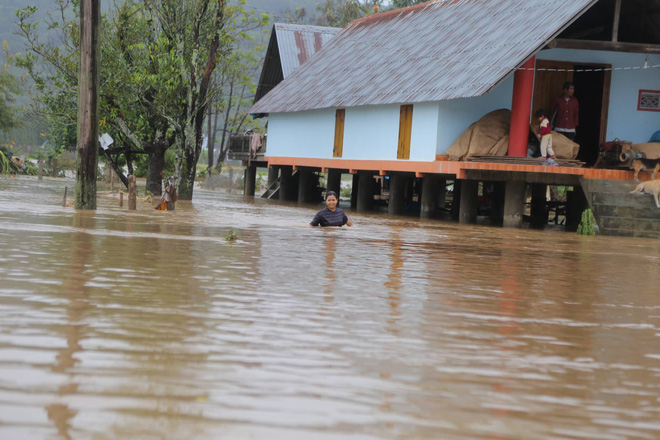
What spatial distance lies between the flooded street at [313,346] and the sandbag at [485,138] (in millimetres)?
10945

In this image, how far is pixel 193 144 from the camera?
2892cm

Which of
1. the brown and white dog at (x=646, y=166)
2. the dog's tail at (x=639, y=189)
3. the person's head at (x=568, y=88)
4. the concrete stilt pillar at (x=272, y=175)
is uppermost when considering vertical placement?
the person's head at (x=568, y=88)

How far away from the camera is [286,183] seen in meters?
38.4

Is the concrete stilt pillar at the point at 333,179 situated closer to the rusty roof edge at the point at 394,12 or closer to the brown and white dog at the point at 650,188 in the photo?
the rusty roof edge at the point at 394,12

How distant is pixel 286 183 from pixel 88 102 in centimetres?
1968

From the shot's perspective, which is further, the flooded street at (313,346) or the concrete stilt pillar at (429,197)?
the concrete stilt pillar at (429,197)

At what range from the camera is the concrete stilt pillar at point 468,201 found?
960 inches

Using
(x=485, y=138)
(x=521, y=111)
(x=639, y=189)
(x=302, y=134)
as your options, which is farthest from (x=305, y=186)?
(x=639, y=189)

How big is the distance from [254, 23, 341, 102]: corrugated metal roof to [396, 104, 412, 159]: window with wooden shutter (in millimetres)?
14589

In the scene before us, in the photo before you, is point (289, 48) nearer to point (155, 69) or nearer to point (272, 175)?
point (272, 175)

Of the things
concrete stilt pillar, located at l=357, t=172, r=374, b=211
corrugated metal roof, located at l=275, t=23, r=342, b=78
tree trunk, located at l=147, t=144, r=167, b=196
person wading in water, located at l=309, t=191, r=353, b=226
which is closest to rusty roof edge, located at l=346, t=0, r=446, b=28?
corrugated metal roof, located at l=275, t=23, r=342, b=78

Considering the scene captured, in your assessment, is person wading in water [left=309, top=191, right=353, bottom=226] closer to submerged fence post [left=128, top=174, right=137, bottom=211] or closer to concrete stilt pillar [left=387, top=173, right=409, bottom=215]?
submerged fence post [left=128, top=174, right=137, bottom=211]

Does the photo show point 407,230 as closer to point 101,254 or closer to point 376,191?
point 101,254

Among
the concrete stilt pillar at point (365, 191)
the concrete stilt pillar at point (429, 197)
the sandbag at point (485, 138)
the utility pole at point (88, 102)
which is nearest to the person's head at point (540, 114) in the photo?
the sandbag at point (485, 138)
